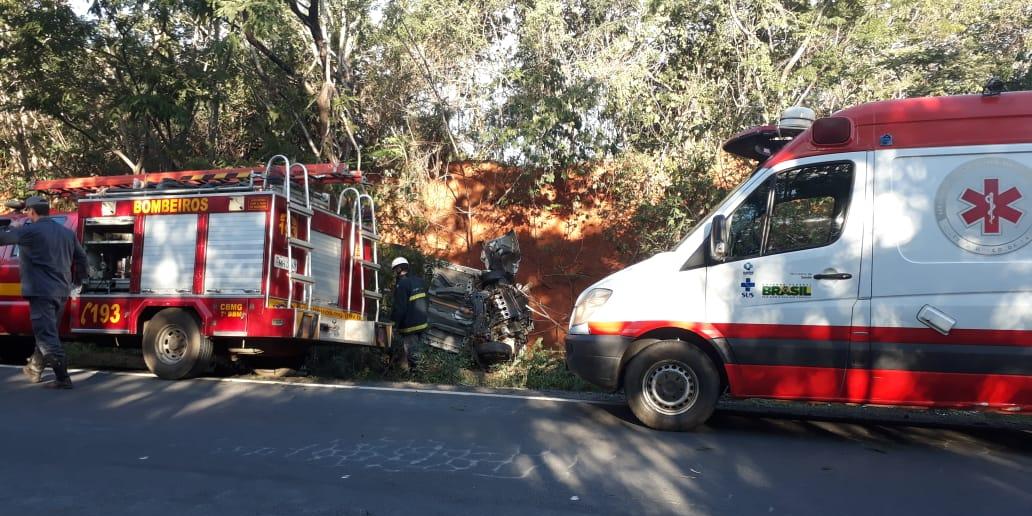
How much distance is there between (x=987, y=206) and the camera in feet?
20.6

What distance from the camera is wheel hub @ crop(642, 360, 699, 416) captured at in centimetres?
679

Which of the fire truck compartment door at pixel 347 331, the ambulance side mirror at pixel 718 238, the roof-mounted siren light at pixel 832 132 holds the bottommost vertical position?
the fire truck compartment door at pixel 347 331

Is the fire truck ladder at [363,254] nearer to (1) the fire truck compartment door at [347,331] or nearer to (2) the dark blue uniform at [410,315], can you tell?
(2) the dark blue uniform at [410,315]

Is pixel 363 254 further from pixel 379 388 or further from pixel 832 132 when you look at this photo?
pixel 832 132

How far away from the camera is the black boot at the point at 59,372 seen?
830 cm

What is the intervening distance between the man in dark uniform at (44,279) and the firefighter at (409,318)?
4.04 metres

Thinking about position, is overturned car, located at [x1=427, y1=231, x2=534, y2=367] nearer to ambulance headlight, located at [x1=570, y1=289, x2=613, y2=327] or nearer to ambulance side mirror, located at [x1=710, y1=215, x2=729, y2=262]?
ambulance headlight, located at [x1=570, y1=289, x2=613, y2=327]

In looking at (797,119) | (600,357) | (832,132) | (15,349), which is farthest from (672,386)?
(15,349)

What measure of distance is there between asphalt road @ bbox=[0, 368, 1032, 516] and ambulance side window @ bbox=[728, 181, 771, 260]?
1.53m

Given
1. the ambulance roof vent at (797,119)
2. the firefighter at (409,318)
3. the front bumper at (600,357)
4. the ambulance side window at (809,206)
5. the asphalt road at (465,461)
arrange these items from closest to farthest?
the asphalt road at (465,461), the ambulance side window at (809,206), the front bumper at (600,357), the ambulance roof vent at (797,119), the firefighter at (409,318)

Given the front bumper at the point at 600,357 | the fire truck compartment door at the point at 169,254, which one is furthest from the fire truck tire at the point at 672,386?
the fire truck compartment door at the point at 169,254

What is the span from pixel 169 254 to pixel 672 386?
248 inches

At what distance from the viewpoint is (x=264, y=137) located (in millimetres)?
16609

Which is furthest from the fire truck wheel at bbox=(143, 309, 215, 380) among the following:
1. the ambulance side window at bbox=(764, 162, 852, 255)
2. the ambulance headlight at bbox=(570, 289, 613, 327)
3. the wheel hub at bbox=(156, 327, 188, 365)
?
the ambulance side window at bbox=(764, 162, 852, 255)
